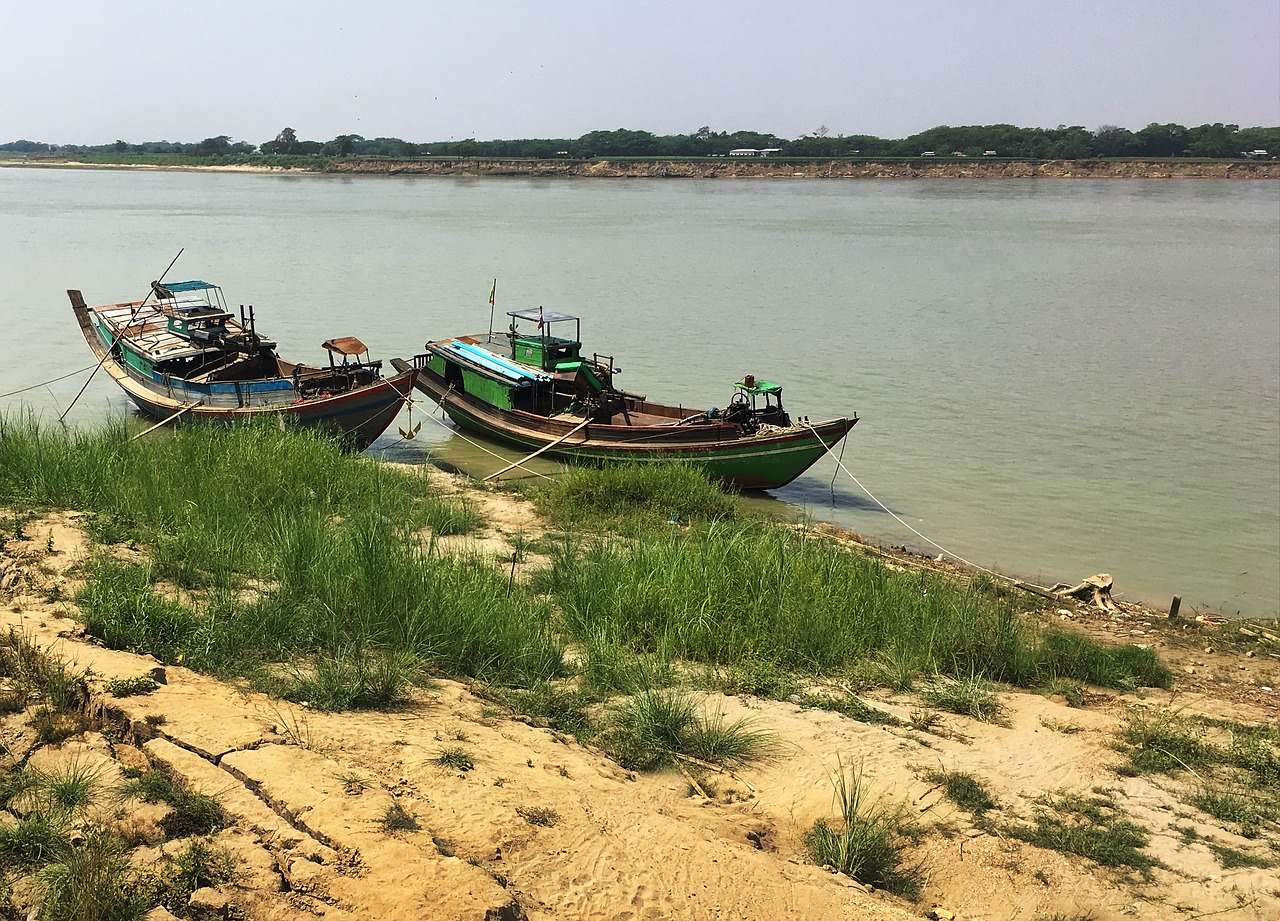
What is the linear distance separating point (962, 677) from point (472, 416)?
1225 centimetres

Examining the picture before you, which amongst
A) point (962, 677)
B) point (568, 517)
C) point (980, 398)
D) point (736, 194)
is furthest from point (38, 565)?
point (736, 194)

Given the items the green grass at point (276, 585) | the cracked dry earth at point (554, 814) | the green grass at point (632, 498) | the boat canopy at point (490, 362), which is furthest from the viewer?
the boat canopy at point (490, 362)

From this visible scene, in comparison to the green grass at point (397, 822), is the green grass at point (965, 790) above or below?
below

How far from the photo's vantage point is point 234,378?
18031 millimetres

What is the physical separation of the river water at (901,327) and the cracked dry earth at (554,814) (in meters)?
7.99

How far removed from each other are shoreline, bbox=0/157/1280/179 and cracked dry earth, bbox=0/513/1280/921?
123412mm

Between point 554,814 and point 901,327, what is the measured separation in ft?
90.7

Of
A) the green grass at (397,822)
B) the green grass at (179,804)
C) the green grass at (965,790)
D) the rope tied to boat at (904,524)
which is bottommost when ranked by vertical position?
the rope tied to boat at (904,524)

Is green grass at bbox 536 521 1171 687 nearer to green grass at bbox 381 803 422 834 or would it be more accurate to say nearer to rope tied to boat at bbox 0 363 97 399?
green grass at bbox 381 803 422 834

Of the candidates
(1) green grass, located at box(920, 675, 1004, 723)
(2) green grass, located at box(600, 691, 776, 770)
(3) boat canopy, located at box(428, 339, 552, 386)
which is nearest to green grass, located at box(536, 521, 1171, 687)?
(1) green grass, located at box(920, 675, 1004, 723)

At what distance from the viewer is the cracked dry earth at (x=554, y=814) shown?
14.3ft

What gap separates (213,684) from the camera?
5.88m

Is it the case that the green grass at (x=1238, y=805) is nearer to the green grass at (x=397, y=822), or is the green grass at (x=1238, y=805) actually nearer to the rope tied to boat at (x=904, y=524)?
the green grass at (x=397, y=822)

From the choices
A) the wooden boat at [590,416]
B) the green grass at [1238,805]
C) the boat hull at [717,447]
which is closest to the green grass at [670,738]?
the green grass at [1238,805]
